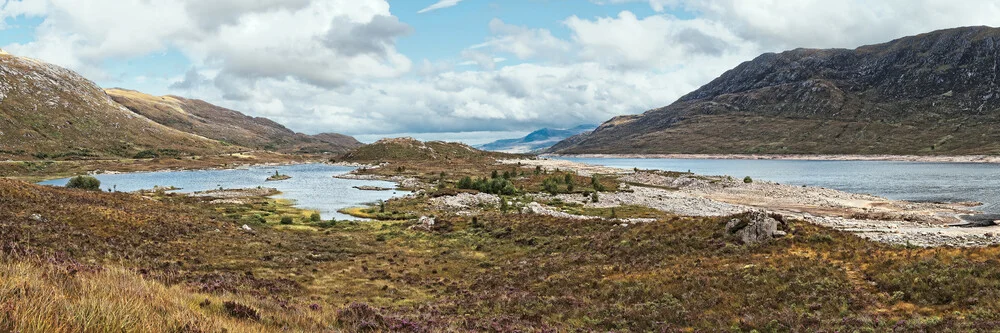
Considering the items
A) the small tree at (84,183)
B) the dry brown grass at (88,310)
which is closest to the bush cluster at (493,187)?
the small tree at (84,183)

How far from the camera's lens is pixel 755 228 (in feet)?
101

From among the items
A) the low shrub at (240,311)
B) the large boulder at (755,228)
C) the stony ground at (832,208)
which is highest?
the low shrub at (240,311)

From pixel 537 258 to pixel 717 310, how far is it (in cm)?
1695

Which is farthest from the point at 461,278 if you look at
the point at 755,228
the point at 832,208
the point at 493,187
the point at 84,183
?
the point at 84,183

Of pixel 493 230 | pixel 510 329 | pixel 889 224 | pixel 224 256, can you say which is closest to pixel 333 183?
pixel 493 230

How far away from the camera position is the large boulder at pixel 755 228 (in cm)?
3041

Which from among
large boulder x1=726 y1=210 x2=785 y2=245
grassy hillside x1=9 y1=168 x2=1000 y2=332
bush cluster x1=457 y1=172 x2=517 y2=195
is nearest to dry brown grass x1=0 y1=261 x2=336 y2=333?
grassy hillside x1=9 y1=168 x2=1000 y2=332

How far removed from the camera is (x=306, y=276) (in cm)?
3022

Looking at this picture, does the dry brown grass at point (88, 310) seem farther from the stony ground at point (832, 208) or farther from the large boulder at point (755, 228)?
the stony ground at point (832, 208)

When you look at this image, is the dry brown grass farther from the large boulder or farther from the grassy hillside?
the large boulder

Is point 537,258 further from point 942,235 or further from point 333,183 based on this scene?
point 333,183

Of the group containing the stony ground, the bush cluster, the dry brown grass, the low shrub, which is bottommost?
the stony ground

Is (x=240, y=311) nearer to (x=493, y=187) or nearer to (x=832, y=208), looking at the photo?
(x=493, y=187)

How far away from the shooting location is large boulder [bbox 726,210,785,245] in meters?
30.4
